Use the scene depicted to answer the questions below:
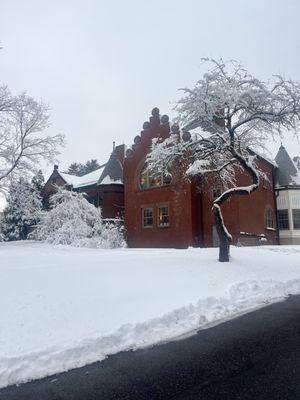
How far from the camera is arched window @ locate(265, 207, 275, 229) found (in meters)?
33.7

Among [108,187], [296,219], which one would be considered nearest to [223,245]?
[296,219]

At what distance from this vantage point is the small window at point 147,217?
3098 centimetres

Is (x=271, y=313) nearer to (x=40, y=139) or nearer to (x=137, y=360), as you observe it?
(x=137, y=360)

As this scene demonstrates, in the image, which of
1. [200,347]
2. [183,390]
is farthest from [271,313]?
[183,390]

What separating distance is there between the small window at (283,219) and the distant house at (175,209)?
91.3 inches

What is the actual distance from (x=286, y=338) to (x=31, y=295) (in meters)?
5.38

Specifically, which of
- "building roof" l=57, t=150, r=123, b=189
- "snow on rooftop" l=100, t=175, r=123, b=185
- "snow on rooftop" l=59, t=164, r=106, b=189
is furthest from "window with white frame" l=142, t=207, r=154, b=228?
"snow on rooftop" l=59, t=164, r=106, b=189

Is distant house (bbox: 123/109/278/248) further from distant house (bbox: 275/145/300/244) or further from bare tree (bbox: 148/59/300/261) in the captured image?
bare tree (bbox: 148/59/300/261)

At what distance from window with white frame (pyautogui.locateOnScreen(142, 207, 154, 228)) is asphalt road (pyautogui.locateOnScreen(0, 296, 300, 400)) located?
2371cm

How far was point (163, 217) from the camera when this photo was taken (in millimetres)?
30266

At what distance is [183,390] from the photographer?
4.80m

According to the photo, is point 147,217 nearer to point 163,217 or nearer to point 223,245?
point 163,217

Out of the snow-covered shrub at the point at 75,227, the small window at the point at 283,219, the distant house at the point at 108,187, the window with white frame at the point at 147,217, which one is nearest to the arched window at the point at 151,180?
the window with white frame at the point at 147,217

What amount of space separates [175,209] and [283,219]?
12685 mm
